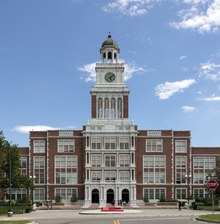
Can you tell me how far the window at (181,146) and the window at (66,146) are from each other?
20.6m

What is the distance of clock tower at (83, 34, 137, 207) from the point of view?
10425cm

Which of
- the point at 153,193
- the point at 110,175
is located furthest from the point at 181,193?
the point at 110,175

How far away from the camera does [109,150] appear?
106 m

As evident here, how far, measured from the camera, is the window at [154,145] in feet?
352

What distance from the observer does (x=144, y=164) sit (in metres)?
107

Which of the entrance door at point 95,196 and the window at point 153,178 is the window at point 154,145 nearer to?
the window at point 153,178

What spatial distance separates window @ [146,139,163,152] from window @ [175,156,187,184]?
3.95 meters

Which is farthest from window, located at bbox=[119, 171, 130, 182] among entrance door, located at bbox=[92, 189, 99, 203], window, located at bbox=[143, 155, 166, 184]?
entrance door, located at bbox=[92, 189, 99, 203]

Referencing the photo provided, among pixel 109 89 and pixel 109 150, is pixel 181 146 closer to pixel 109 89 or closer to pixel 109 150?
pixel 109 150

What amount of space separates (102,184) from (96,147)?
7.31 metres

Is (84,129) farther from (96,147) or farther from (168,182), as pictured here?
(168,182)

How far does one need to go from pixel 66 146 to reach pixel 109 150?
28.6ft

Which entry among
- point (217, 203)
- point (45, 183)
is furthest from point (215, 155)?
point (45, 183)

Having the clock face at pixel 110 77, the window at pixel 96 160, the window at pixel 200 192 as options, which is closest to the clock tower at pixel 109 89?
the clock face at pixel 110 77
